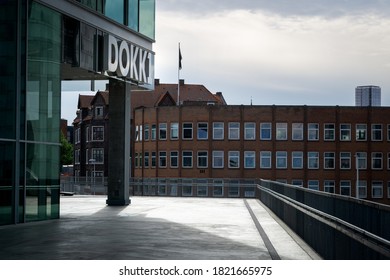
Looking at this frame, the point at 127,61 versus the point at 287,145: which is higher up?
the point at 127,61

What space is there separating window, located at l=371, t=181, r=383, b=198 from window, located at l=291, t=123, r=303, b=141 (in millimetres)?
9931

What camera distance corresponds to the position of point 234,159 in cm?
8050

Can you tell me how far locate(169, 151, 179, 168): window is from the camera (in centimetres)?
8106

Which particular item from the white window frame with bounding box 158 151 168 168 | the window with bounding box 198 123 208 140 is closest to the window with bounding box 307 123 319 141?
the window with bounding box 198 123 208 140

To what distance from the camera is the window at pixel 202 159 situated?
80438mm

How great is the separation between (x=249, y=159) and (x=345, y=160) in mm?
11010

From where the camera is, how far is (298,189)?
1945cm

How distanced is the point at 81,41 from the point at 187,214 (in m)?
7.56

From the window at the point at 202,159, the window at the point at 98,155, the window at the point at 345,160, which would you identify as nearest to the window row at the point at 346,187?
the window at the point at 345,160

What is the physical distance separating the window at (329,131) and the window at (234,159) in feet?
33.7

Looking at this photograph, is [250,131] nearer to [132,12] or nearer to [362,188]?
[362,188]

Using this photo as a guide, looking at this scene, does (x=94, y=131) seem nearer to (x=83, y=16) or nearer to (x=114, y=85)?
(x=114, y=85)

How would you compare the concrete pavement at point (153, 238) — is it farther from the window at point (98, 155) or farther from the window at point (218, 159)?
the window at point (98, 155)

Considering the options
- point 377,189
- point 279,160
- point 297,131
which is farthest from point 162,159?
point 377,189
